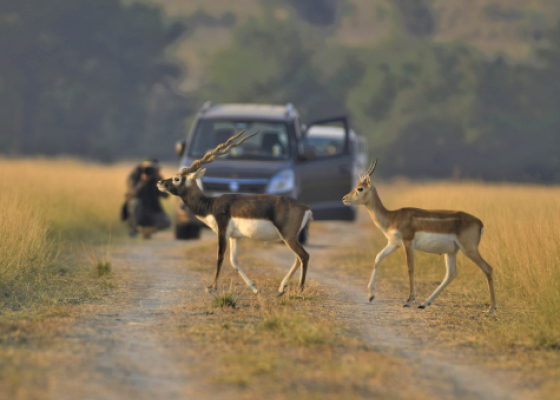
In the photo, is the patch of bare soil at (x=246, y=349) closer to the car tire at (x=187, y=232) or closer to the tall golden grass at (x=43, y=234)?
the tall golden grass at (x=43, y=234)

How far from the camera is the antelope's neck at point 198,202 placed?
34.3ft

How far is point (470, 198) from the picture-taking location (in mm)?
15844

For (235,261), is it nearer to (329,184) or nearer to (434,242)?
(434,242)

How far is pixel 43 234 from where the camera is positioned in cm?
1164

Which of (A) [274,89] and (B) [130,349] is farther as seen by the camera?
(A) [274,89]

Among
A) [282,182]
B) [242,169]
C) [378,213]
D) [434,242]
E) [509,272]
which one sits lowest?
[509,272]

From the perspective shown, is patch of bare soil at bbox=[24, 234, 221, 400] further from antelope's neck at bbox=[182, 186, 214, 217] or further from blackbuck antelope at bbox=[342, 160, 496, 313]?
blackbuck antelope at bbox=[342, 160, 496, 313]

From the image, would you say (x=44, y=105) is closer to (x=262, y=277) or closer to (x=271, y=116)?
(x=271, y=116)

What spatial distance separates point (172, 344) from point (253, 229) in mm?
2883

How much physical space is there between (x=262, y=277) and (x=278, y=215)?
1.81m

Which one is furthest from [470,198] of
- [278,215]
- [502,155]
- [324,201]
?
[502,155]

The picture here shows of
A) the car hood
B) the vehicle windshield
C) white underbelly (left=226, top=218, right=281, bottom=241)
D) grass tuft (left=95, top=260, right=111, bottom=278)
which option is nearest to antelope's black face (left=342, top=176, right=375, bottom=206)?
white underbelly (left=226, top=218, right=281, bottom=241)

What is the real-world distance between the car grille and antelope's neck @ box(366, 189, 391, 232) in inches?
215

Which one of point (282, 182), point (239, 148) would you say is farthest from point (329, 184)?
point (239, 148)
